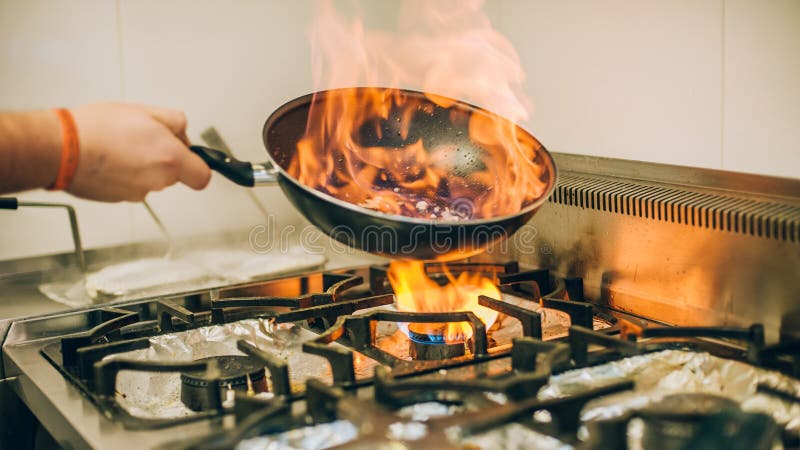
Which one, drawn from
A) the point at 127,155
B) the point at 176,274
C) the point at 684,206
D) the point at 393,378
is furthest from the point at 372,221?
the point at 176,274

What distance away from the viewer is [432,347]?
1.06m

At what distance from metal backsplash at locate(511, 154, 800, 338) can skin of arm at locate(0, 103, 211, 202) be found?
1.86 ft

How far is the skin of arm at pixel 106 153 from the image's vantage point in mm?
878

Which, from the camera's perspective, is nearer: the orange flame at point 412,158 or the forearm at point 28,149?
the forearm at point 28,149

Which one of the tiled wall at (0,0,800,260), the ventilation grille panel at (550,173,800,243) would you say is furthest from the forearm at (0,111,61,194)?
the ventilation grille panel at (550,173,800,243)

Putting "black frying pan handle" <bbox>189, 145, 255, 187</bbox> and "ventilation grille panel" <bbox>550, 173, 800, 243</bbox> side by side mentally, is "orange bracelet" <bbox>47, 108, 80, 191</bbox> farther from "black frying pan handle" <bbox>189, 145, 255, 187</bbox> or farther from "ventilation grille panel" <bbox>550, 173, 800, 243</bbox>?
"ventilation grille panel" <bbox>550, 173, 800, 243</bbox>

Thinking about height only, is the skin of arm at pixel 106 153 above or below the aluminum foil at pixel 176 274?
above

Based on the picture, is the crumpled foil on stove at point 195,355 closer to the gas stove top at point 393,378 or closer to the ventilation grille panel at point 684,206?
the gas stove top at point 393,378

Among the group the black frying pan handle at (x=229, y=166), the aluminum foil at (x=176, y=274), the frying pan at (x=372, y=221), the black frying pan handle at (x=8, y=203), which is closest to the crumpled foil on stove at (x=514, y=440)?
the frying pan at (x=372, y=221)

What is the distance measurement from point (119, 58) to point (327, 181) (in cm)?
62

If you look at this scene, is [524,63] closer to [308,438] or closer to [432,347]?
[432,347]

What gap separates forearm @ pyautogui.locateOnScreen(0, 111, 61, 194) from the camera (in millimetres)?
871

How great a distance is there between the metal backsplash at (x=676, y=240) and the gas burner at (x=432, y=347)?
0.90 ft

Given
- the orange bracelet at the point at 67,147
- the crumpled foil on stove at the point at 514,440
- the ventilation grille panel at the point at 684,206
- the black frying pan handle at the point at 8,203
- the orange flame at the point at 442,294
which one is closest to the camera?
the crumpled foil on stove at the point at 514,440
